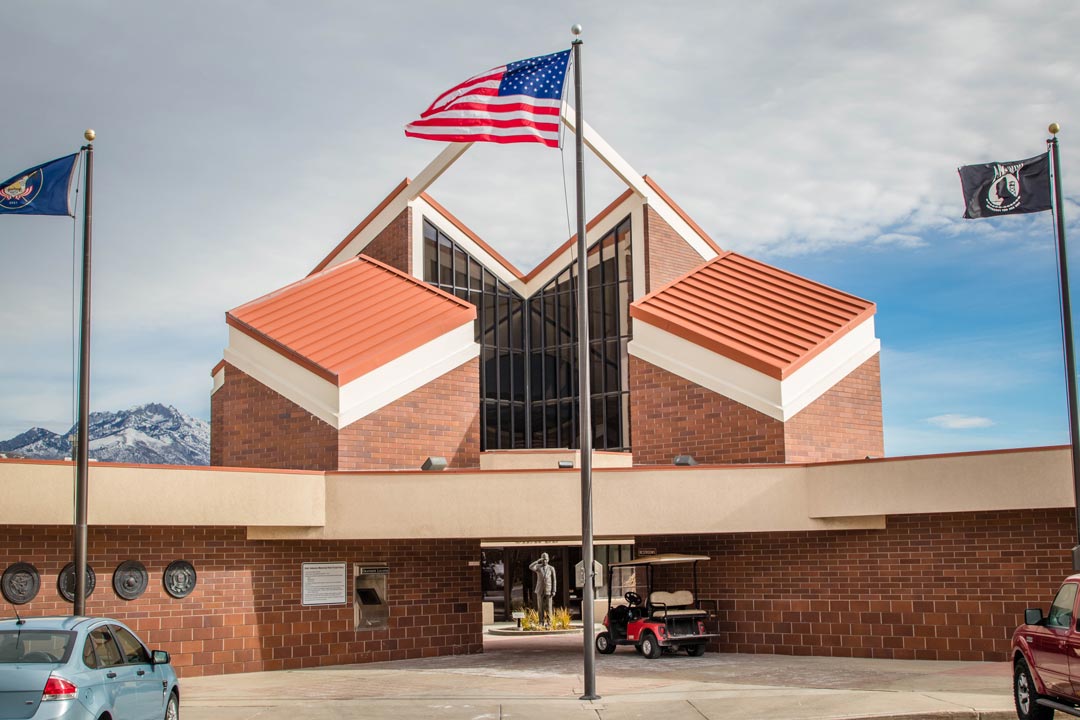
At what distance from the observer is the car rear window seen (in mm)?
9914

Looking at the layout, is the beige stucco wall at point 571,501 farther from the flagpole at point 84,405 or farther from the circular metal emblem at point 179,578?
the flagpole at point 84,405

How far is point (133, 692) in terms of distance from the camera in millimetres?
10938

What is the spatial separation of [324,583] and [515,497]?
4036mm

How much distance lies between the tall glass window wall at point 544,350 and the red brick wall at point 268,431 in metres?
14.3

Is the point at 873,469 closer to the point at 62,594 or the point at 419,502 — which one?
the point at 419,502

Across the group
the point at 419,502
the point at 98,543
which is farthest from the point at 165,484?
the point at 419,502

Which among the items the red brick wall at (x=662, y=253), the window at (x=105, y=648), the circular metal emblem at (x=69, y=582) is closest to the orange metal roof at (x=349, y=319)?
the circular metal emblem at (x=69, y=582)

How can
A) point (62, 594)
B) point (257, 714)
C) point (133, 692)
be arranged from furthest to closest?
point (62, 594)
point (257, 714)
point (133, 692)

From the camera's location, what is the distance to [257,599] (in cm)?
2025

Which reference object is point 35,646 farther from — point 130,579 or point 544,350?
point 544,350

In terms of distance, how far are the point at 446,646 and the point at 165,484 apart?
23.2 ft

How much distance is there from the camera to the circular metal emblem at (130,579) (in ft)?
61.2

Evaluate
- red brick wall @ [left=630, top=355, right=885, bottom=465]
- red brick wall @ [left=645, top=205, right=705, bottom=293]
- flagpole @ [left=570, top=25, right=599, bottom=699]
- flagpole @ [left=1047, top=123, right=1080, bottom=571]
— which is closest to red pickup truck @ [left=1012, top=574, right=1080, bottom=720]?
flagpole @ [left=1047, top=123, right=1080, bottom=571]

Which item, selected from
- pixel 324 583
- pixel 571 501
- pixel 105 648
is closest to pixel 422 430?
pixel 324 583
